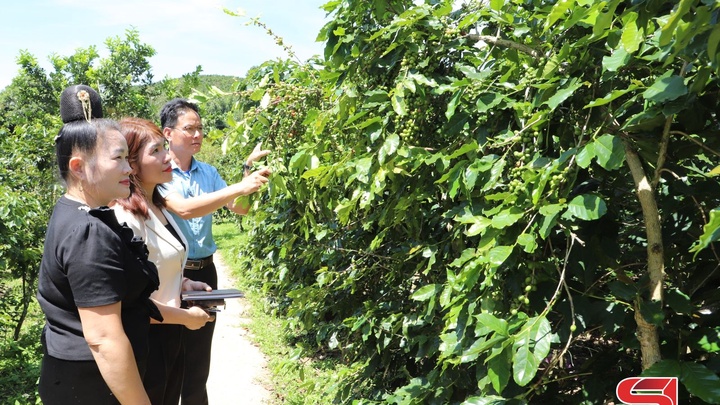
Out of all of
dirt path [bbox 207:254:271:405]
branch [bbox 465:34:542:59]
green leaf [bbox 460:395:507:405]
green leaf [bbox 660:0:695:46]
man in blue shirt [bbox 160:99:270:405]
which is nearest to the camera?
green leaf [bbox 660:0:695:46]

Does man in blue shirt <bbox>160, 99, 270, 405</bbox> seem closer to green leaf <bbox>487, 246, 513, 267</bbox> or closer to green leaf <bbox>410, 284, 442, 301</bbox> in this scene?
green leaf <bbox>410, 284, 442, 301</bbox>

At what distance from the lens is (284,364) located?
3557 mm

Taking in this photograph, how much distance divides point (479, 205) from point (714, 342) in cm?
78

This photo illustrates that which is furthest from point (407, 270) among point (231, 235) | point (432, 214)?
point (231, 235)

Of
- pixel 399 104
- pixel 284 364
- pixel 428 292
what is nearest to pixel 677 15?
pixel 399 104

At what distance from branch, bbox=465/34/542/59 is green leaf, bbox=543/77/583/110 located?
1.10 feet

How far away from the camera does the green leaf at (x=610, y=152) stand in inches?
60.1

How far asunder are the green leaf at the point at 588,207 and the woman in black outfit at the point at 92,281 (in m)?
1.34

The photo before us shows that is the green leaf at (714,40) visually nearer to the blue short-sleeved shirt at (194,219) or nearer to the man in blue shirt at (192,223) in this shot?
the man in blue shirt at (192,223)

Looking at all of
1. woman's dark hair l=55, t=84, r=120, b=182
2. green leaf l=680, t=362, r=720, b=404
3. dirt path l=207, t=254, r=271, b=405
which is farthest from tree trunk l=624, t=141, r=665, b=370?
dirt path l=207, t=254, r=271, b=405

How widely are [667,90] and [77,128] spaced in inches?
69.2

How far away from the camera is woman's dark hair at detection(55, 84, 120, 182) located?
6.57ft

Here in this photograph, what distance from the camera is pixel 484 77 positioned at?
6.72 ft

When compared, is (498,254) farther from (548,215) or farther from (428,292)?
(428,292)
